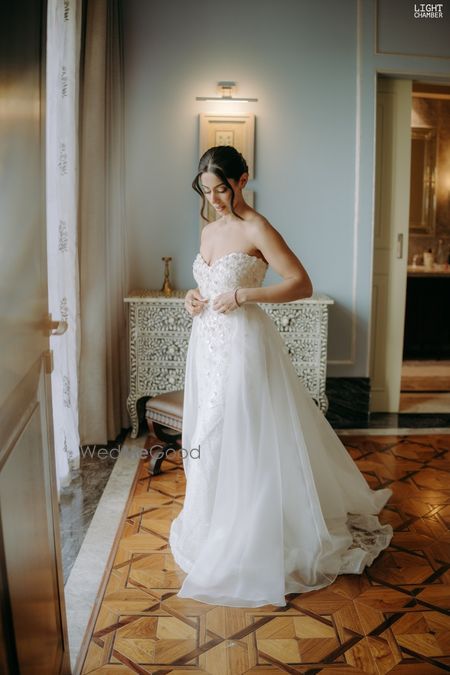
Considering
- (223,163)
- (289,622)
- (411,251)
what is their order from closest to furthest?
(289,622) < (223,163) < (411,251)

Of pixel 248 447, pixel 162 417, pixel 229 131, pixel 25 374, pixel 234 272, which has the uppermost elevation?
pixel 229 131

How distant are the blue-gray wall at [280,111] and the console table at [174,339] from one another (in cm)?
46

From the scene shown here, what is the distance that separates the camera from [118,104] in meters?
4.23

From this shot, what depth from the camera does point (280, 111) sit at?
4.46 metres

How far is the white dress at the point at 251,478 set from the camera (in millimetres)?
2340

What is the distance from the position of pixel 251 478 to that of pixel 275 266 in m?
0.84

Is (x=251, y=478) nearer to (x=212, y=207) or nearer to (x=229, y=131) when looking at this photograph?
(x=212, y=207)

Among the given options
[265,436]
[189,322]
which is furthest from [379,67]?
[265,436]

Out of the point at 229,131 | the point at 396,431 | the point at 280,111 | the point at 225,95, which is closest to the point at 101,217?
the point at 229,131

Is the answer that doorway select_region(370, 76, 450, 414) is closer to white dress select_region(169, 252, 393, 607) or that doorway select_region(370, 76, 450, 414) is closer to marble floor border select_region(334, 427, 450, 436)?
marble floor border select_region(334, 427, 450, 436)

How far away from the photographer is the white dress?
2.34m

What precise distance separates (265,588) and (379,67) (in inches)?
144

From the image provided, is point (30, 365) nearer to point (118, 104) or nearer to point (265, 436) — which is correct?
point (265, 436)

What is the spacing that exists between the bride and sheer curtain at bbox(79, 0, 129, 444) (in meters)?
1.45
